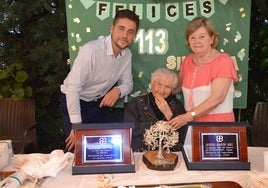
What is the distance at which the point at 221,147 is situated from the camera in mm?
1827

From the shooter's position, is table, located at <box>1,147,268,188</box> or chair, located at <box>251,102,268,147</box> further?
chair, located at <box>251,102,268,147</box>

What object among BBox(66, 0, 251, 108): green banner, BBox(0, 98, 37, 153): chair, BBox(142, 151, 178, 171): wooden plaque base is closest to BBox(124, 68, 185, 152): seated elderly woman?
BBox(142, 151, 178, 171): wooden plaque base

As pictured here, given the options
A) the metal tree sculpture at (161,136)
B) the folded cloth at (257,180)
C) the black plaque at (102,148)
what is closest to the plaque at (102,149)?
the black plaque at (102,148)

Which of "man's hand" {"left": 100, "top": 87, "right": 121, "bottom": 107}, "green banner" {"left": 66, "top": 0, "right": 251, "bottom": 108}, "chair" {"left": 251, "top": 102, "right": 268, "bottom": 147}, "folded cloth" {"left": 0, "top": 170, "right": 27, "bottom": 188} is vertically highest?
"green banner" {"left": 66, "top": 0, "right": 251, "bottom": 108}

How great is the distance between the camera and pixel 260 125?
317cm

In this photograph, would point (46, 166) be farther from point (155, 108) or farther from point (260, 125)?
point (260, 125)

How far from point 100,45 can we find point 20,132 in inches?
46.5

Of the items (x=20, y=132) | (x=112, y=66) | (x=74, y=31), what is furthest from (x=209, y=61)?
(x=20, y=132)

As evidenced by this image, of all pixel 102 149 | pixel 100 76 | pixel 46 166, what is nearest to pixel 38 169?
pixel 46 166

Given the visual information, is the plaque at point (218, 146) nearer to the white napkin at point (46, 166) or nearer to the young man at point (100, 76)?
the white napkin at point (46, 166)

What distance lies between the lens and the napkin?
155cm

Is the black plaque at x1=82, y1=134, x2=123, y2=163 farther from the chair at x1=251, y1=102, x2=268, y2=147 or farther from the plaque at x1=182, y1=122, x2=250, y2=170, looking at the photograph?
the chair at x1=251, y1=102, x2=268, y2=147

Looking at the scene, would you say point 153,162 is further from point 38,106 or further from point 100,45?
point 38,106

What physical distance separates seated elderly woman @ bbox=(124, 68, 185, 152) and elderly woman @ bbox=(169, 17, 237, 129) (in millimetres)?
111
